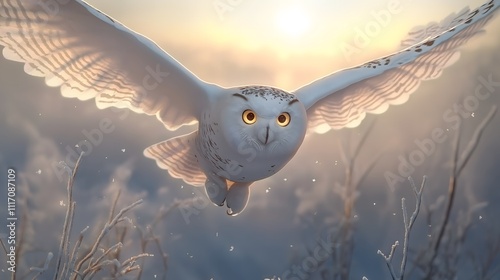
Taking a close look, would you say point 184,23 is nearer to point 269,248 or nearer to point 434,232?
point 269,248

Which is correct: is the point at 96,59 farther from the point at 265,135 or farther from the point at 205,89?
the point at 265,135

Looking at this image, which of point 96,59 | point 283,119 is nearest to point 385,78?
point 283,119

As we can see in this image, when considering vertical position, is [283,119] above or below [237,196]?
above

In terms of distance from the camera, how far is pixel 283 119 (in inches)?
41.2

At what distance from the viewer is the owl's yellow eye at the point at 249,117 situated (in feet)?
3.39

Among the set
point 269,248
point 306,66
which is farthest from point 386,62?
point 269,248

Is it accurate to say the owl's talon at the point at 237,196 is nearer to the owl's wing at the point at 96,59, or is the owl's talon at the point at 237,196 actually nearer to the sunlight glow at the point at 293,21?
the owl's wing at the point at 96,59

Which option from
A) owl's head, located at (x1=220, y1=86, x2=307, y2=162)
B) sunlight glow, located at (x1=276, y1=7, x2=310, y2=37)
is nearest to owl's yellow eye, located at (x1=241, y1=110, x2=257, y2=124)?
owl's head, located at (x1=220, y1=86, x2=307, y2=162)

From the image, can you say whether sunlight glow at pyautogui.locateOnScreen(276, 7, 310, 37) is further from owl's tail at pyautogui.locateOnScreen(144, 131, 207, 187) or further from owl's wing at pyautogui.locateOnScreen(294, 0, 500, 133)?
owl's tail at pyautogui.locateOnScreen(144, 131, 207, 187)

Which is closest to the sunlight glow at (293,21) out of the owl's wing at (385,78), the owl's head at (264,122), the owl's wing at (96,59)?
the owl's wing at (385,78)

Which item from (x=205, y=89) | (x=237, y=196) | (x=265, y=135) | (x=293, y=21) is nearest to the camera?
(x=265, y=135)

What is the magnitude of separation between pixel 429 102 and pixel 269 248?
0.74 metres

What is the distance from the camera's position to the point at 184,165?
1381 mm

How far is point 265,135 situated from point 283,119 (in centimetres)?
6
